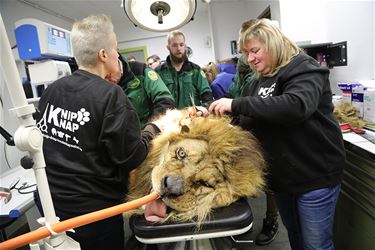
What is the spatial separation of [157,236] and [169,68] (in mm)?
1720

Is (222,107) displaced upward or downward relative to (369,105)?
upward

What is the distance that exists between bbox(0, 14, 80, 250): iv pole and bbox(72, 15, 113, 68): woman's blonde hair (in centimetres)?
52

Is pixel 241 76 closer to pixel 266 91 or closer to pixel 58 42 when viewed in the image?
pixel 266 91

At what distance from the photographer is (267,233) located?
7.06ft

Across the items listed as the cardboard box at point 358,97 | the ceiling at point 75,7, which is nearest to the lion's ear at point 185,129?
the cardboard box at point 358,97

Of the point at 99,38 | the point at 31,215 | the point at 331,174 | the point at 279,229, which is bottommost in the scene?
the point at 279,229

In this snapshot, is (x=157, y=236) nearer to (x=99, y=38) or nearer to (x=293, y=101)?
(x=293, y=101)

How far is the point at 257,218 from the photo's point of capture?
2451 millimetres

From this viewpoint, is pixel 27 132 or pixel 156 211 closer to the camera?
pixel 27 132

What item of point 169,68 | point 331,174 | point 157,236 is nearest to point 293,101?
point 331,174

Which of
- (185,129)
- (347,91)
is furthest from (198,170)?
(347,91)

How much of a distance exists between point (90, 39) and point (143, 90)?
2.02 ft

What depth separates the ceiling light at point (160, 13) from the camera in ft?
3.99

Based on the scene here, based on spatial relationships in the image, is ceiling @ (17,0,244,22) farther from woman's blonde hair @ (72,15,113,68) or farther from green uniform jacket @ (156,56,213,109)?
woman's blonde hair @ (72,15,113,68)
